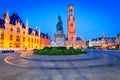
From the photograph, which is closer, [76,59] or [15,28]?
[76,59]

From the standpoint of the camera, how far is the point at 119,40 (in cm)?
11288

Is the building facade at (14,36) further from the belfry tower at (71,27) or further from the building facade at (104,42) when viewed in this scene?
the building facade at (104,42)

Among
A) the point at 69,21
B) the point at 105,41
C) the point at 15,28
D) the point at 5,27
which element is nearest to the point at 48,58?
the point at 5,27

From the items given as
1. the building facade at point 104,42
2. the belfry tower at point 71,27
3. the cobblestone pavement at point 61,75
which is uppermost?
the belfry tower at point 71,27

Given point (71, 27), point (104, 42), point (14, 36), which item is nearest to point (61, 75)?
point (14, 36)

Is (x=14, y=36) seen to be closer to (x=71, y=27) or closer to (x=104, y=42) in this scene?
(x=71, y=27)

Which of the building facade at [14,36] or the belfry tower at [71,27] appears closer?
the building facade at [14,36]

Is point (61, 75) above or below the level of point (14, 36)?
below

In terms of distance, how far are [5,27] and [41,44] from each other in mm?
34750

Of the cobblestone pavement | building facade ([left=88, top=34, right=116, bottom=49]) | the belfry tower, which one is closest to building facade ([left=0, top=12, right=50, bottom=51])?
the belfry tower

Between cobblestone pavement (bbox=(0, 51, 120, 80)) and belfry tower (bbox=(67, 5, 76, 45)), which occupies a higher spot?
belfry tower (bbox=(67, 5, 76, 45))

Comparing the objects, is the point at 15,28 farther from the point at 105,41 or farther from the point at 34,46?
the point at 105,41

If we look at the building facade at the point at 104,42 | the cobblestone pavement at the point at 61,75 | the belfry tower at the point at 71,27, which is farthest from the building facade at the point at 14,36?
the building facade at the point at 104,42

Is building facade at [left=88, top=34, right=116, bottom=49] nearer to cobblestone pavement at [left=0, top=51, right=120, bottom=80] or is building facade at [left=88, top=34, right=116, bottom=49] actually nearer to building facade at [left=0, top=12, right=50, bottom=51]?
building facade at [left=0, top=12, right=50, bottom=51]
